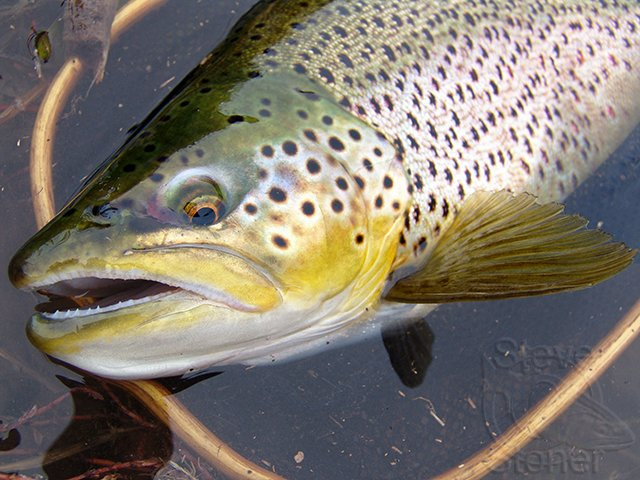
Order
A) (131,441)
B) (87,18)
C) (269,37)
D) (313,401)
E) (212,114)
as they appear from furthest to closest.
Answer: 1. (87,18)
2. (313,401)
3. (131,441)
4. (269,37)
5. (212,114)

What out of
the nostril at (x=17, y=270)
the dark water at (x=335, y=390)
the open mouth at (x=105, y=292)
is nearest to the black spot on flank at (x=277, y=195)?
the open mouth at (x=105, y=292)

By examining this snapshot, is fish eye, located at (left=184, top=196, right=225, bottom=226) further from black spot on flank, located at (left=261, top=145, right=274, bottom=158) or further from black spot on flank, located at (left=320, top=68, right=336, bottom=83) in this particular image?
black spot on flank, located at (left=320, top=68, right=336, bottom=83)

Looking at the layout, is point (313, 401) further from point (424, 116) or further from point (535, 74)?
point (535, 74)

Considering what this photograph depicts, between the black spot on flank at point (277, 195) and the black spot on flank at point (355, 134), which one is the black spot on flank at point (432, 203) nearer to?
the black spot on flank at point (355, 134)

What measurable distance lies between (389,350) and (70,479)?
51.1 inches

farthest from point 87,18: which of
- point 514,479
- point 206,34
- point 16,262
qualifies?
point 514,479

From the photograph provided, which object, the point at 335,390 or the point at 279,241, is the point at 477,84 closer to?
the point at 279,241

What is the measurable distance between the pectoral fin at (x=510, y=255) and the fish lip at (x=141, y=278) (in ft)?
2.10

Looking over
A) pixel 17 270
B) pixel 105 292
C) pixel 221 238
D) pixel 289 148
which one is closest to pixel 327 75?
pixel 289 148

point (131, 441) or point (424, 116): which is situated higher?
point (424, 116)

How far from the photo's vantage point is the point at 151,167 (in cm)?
195

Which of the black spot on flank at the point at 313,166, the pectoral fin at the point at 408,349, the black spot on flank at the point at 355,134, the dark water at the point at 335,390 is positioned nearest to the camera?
the black spot on flank at the point at 313,166

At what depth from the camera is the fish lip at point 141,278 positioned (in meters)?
1.82

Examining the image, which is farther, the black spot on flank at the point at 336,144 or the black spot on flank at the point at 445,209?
the black spot on flank at the point at 445,209
